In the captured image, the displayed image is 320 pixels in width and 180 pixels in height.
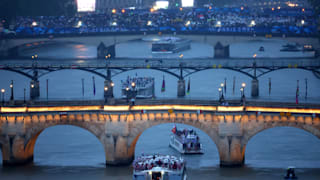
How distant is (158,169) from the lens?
217ft

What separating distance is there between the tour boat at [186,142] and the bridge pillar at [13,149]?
48.2 feet

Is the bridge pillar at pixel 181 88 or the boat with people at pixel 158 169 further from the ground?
the bridge pillar at pixel 181 88

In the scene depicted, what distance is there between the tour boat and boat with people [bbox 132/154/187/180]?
13.0 m

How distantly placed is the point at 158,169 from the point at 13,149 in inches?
588

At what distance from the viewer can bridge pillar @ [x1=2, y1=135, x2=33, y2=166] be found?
74.8m

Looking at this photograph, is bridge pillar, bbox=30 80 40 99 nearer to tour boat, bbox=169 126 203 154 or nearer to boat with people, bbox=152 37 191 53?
tour boat, bbox=169 126 203 154

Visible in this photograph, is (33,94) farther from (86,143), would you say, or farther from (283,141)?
(283,141)

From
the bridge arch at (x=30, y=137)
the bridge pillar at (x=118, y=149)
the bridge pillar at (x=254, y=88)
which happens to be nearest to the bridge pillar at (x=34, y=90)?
the bridge pillar at (x=254, y=88)

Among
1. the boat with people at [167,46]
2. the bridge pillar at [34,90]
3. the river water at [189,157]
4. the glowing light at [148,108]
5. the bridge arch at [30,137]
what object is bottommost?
the river water at [189,157]

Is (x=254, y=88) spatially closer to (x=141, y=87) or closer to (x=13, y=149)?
(x=141, y=87)

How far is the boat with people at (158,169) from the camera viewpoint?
66.2 meters

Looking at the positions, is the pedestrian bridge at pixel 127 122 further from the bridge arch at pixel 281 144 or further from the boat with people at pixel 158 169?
the boat with people at pixel 158 169

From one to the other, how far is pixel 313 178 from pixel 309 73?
60.0 meters

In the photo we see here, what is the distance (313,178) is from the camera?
70.8 m
